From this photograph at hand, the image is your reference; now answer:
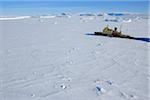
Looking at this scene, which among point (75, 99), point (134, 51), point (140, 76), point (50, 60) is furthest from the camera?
point (134, 51)

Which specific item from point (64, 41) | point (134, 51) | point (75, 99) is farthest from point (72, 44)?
point (75, 99)

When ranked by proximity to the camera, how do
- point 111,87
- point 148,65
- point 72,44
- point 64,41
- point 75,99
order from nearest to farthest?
point 75,99 < point 111,87 < point 148,65 < point 72,44 < point 64,41

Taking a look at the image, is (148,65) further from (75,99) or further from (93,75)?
(75,99)

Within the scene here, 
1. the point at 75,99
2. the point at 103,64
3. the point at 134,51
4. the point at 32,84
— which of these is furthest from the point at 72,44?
the point at 75,99

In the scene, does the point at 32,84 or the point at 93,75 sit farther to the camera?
the point at 93,75

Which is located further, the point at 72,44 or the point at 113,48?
the point at 72,44

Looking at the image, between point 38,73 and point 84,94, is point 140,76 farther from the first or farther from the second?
point 38,73

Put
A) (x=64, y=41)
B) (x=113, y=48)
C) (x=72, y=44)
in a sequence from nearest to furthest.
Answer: (x=113, y=48), (x=72, y=44), (x=64, y=41)

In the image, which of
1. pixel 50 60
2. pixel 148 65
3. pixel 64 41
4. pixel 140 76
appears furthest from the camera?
pixel 64 41

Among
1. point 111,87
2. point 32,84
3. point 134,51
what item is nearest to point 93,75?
point 111,87
